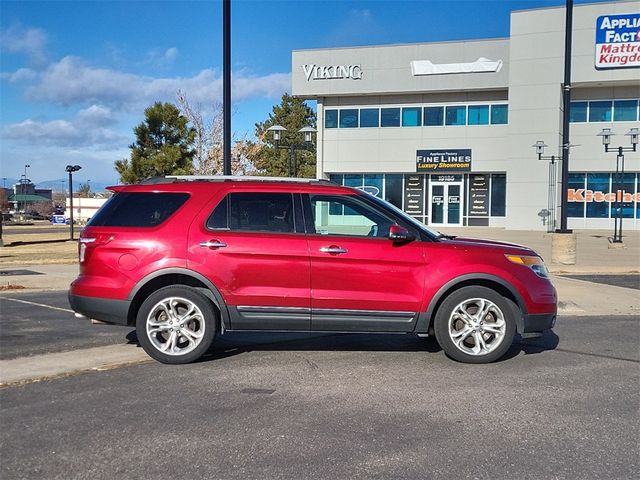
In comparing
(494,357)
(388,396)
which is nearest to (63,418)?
(388,396)

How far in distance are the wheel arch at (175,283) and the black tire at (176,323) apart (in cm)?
9

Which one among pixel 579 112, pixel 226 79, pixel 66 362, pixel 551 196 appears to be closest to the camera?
pixel 66 362

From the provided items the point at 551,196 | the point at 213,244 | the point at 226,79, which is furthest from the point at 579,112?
the point at 213,244

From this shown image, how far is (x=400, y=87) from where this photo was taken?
1355 inches

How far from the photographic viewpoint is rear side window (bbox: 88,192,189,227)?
19.7 feet

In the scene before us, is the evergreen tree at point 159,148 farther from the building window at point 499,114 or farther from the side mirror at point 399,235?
the side mirror at point 399,235

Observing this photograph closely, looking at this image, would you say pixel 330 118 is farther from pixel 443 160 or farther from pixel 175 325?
pixel 175 325

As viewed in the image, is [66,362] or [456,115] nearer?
[66,362]

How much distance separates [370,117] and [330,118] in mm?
2479

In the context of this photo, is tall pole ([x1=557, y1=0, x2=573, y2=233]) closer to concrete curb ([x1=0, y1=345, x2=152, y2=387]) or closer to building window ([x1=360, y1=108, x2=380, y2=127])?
concrete curb ([x1=0, y1=345, x2=152, y2=387])

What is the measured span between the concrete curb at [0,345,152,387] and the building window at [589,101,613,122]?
3173 centimetres

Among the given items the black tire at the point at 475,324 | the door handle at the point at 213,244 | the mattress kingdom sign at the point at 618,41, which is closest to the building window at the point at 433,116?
the mattress kingdom sign at the point at 618,41

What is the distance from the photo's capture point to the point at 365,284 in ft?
19.2

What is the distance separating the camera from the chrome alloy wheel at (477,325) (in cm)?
596
